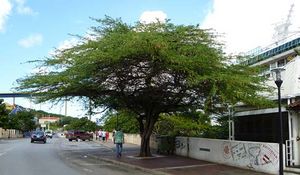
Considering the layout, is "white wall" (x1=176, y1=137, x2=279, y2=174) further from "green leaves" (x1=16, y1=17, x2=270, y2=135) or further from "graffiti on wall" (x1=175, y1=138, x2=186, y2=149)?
"green leaves" (x1=16, y1=17, x2=270, y2=135)

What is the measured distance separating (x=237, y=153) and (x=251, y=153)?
1421 mm

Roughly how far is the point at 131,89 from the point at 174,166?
6.67 meters

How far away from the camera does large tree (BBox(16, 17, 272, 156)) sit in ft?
70.1

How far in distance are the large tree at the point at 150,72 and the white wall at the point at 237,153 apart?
210cm

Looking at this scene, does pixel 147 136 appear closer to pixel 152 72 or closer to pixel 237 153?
pixel 152 72

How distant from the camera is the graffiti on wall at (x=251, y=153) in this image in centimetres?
1967

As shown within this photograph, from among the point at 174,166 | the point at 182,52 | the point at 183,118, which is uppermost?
the point at 182,52

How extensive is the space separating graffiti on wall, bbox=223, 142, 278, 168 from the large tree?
2.10 meters

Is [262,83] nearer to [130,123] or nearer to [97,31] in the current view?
[97,31]

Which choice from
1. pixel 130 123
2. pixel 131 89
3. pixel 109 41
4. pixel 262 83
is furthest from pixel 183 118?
pixel 130 123

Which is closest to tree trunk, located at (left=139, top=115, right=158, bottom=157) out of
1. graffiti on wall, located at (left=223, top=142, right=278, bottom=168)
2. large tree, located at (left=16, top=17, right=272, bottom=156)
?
large tree, located at (left=16, top=17, right=272, bottom=156)

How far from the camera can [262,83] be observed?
78.7 feet

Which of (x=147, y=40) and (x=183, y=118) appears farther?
(x=183, y=118)

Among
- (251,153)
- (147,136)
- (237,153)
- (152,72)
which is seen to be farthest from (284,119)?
(147,136)
